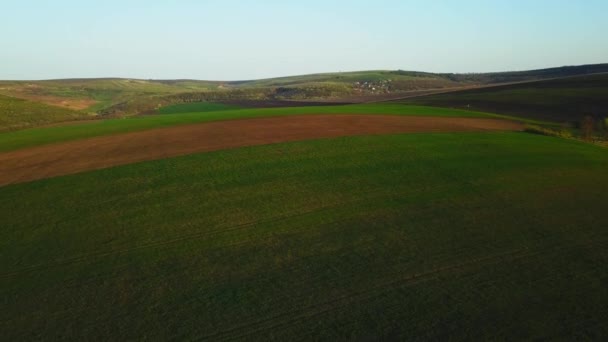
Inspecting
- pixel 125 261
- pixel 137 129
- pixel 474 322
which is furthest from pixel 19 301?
pixel 137 129

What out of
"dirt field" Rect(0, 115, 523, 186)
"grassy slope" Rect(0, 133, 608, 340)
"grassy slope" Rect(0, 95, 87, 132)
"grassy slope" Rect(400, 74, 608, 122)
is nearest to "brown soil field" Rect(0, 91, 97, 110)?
"grassy slope" Rect(0, 95, 87, 132)

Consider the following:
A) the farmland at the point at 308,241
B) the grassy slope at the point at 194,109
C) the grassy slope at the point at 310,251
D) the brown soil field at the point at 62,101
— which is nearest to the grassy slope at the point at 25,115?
the grassy slope at the point at 194,109

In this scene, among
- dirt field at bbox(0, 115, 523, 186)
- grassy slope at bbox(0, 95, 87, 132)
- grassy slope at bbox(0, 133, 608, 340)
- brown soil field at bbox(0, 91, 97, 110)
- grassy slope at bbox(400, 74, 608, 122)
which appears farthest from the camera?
brown soil field at bbox(0, 91, 97, 110)

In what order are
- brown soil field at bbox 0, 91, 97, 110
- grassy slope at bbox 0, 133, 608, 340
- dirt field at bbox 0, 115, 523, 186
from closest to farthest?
grassy slope at bbox 0, 133, 608, 340 < dirt field at bbox 0, 115, 523, 186 < brown soil field at bbox 0, 91, 97, 110

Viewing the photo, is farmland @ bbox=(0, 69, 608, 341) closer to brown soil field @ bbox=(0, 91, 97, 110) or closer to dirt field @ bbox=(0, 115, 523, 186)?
dirt field @ bbox=(0, 115, 523, 186)

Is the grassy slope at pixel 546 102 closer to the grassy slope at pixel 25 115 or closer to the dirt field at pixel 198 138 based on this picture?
the dirt field at pixel 198 138

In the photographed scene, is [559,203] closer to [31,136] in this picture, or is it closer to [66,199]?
[66,199]
